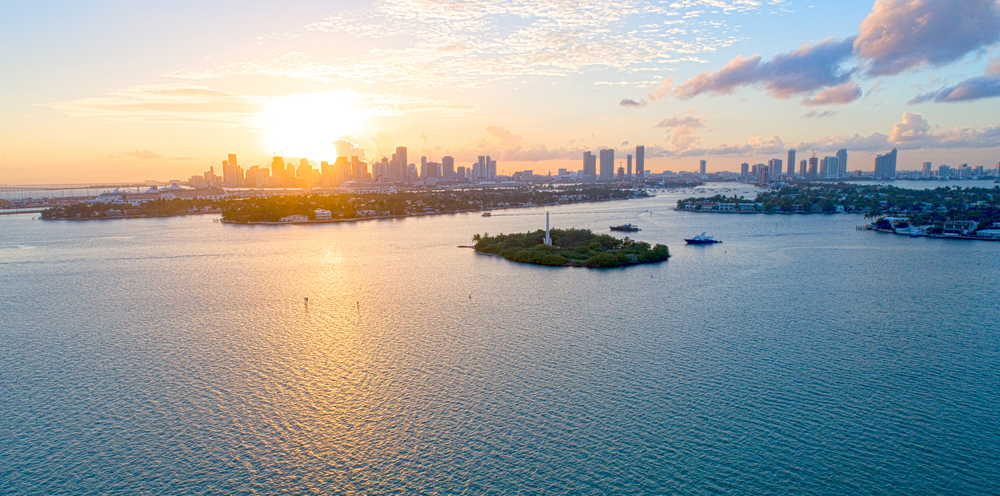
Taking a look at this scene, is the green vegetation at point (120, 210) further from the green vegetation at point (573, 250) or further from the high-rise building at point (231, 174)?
the high-rise building at point (231, 174)

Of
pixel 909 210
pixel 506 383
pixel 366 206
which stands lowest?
pixel 506 383

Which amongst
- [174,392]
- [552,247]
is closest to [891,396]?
[174,392]

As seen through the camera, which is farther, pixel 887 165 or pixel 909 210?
pixel 887 165

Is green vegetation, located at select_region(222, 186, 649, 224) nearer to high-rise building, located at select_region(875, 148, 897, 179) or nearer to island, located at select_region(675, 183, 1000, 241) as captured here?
island, located at select_region(675, 183, 1000, 241)

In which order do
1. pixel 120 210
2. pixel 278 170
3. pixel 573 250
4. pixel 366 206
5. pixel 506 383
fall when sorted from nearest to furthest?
pixel 506 383, pixel 573 250, pixel 366 206, pixel 120 210, pixel 278 170

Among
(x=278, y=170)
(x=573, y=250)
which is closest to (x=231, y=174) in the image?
(x=278, y=170)

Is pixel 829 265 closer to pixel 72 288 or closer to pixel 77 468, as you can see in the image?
→ pixel 77 468

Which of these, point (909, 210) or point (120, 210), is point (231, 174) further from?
point (909, 210)
